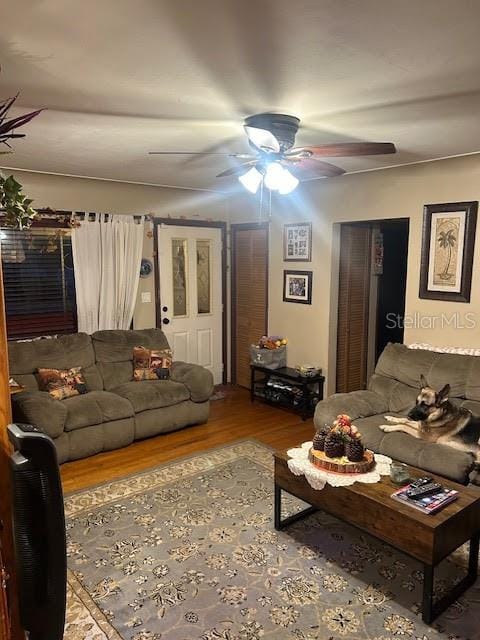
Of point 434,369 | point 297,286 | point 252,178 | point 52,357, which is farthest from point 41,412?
point 434,369

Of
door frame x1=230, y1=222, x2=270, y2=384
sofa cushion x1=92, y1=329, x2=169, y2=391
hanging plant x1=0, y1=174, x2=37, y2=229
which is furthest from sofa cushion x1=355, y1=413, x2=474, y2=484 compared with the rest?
hanging plant x1=0, y1=174, x2=37, y2=229

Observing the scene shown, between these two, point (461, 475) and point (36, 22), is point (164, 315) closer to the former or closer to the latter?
point (461, 475)

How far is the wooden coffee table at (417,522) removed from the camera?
7.20 feet

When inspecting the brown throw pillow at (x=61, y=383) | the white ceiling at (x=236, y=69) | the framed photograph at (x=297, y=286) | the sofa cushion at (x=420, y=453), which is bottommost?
the sofa cushion at (x=420, y=453)

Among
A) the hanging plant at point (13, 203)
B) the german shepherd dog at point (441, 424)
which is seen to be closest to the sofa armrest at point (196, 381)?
the german shepherd dog at point (441, 424)

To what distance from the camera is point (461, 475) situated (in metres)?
3.01

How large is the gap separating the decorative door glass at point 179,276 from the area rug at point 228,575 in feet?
8.81

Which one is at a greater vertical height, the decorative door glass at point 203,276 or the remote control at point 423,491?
the decorative door glass at point 203,276

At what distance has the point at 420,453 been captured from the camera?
3.20 meters

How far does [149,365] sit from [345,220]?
2.53 m

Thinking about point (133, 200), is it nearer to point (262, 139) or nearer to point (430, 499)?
point (262, 139)

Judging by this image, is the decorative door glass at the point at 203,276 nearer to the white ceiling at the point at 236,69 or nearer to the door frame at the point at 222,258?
the door frame at the point at 222,258

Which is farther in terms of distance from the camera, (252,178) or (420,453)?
(420,453)

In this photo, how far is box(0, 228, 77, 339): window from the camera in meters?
4.49
